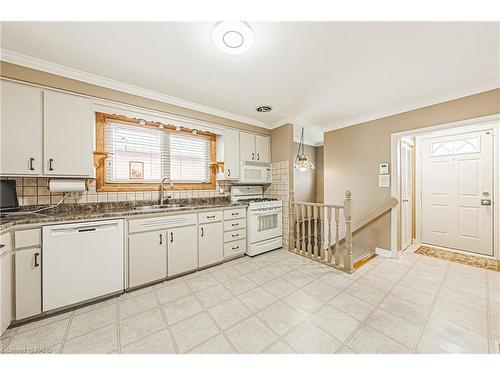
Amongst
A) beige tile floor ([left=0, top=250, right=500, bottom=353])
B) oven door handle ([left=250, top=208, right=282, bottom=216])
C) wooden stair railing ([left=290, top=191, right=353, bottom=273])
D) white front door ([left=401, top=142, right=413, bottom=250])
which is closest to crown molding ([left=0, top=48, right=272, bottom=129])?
oven door handle ([left=250, top=208, right=282, bottom=216])

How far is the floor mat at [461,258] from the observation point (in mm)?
2693

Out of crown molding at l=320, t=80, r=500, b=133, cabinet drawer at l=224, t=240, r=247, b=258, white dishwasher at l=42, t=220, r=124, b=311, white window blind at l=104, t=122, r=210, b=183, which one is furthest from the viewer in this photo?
cabinet drawer at l=224, t=240, r=247, b=258

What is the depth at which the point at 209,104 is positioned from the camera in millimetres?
2873

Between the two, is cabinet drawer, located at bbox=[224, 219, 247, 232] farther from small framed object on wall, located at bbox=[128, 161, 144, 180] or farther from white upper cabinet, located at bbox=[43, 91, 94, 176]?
white upper cabinet, located at bbox=[43, 91, 94, 176]

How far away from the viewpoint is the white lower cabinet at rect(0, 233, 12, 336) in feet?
4.59

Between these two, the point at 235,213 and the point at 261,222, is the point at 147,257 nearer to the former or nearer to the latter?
the point at 235,213

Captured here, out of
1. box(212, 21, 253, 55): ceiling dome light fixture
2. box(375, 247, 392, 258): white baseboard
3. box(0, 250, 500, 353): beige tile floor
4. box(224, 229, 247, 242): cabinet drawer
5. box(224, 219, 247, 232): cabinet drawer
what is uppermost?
box(212, 21, 253, 55): ceiling dome light fixture

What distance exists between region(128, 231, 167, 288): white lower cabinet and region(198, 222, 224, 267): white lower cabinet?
474 millimetres

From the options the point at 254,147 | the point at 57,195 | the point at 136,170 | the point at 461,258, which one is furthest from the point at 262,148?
the point at 461,258

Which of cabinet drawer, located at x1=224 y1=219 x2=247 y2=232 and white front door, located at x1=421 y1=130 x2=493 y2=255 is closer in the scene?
cabinet drawer, located at x1=224 y1=219 x2=247 y2=232
